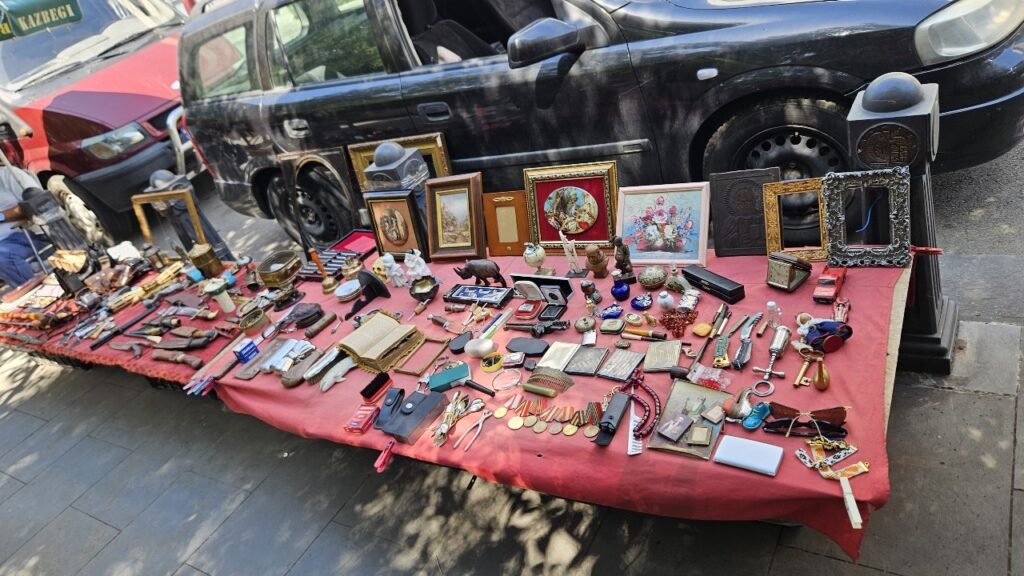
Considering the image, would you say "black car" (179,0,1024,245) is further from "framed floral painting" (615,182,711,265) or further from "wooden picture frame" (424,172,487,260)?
"framed floral painting" (615,182,711,265)

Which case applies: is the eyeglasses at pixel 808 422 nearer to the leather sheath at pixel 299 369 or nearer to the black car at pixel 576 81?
the black car at pixel 576 81

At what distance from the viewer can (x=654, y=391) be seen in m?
2.19

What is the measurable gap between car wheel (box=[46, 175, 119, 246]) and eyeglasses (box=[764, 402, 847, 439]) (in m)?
5.81

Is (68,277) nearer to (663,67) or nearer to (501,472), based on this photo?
(501,472)

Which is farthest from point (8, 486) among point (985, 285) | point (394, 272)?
point (985, 285)

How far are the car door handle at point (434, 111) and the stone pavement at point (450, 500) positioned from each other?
85.9 inches

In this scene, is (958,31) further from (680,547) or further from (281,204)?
(281,204)

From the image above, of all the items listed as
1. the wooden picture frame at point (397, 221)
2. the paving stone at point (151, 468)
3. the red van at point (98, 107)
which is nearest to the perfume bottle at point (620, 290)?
the wooden picture frame at point (397, 221)

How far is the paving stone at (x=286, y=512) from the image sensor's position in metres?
2.84

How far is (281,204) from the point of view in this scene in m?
5.29

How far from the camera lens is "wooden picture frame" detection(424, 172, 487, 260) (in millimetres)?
3385

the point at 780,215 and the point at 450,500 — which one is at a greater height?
the point at 780,215

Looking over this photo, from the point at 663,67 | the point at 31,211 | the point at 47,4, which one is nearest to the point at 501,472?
the point at 663,67

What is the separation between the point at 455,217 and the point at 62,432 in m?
3.28
